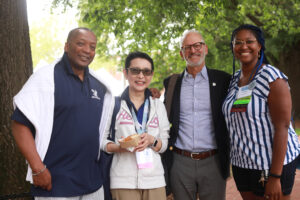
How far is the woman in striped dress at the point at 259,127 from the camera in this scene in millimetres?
2686

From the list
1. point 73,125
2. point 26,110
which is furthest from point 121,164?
point 26,110

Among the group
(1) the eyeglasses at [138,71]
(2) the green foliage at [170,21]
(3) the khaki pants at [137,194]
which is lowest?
(3) the khaki pants at [137,194]

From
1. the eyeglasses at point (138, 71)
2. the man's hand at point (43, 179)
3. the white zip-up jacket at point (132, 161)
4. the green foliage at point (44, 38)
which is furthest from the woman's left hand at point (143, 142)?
the green foliage at point (44, 38)

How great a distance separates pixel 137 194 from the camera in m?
3.00

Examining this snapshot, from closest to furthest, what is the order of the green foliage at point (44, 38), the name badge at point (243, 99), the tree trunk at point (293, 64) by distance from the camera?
the name badge at point (243, 99), the tree trunk at point (293, 64), the green foliage at point (44, 38)

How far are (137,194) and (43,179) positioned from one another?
0.98 m

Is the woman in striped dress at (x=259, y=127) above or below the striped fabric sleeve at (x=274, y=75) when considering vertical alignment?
below

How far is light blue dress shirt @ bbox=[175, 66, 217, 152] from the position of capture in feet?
11.3

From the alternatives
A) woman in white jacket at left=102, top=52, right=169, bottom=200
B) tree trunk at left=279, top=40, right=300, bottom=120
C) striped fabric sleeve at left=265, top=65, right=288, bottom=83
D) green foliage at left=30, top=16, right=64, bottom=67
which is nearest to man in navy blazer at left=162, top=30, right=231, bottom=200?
woman in white jacket at left=102, top=52, right=169, bottom=200

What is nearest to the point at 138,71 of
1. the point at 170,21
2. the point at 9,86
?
the point at 9,86

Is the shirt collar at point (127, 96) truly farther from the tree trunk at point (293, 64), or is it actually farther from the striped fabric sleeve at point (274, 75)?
the tree trunk at point (293, 64)

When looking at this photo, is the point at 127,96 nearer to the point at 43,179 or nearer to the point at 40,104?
the point at 40,104

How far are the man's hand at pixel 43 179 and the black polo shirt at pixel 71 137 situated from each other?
0.22 ft

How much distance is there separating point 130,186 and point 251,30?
205cm
